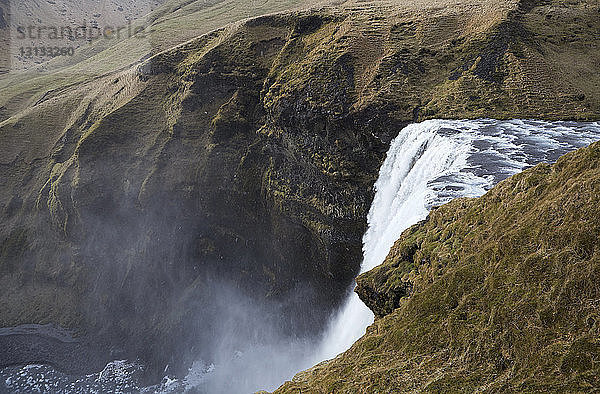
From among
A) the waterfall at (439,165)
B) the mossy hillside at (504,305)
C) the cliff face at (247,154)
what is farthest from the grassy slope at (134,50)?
the mossy hillside at (504,305)

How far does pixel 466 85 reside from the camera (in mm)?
37062

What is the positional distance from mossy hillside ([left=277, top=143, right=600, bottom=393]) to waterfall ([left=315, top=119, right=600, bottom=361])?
6.29 meters

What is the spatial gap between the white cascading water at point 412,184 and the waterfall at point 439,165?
4 cm

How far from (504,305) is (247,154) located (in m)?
41.5

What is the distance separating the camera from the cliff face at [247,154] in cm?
3791

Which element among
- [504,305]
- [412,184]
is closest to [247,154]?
[412,184]

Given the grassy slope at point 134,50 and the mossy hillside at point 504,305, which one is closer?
the mossy hillside at point 504,305

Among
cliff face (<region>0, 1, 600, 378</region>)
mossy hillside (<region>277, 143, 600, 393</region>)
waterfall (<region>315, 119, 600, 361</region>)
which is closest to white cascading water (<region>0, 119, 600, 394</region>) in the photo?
waterfall (<region>315, 119, 600, 361</region>)

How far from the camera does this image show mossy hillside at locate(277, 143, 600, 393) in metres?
8.60

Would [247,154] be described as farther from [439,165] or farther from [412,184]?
[439,165]

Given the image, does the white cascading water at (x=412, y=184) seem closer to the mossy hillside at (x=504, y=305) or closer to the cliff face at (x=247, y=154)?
the cliff face at (x=247, y=154)

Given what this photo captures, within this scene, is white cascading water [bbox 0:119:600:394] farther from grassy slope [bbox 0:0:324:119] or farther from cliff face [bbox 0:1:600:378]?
grassy slope [bbox 0:0:324:119]

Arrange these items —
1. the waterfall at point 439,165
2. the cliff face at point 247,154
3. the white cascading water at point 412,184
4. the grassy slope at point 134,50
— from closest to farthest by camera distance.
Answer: the waterfall at point 439,165 < the white cascading water at point 412,184 < the cliff face at point 247,154 < the grassy slope at point 134,50

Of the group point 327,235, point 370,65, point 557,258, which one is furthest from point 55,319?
point 557,258
